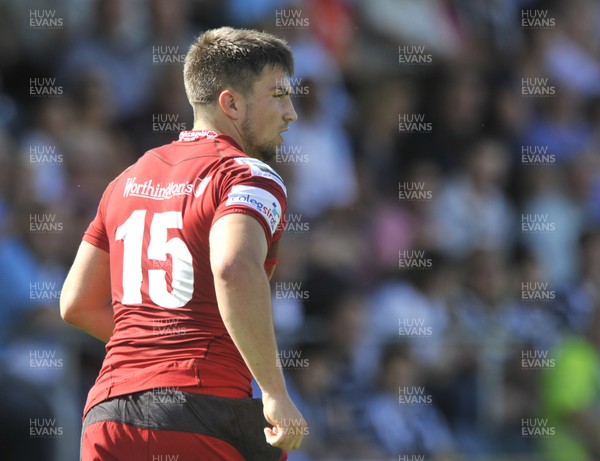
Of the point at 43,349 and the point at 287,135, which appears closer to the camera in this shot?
the point at 43,349

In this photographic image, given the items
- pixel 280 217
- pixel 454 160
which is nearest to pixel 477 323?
pixel 454 160

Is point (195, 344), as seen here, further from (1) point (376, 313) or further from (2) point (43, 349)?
(1) point (376, 313)

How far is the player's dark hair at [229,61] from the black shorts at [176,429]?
→ 1037mm

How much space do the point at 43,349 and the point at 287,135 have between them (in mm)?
2994

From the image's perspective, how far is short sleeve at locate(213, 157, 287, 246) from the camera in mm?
3252

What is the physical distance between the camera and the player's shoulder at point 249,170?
11.0 feet

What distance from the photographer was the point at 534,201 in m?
10.4

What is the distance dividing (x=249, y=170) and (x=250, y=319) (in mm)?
503
